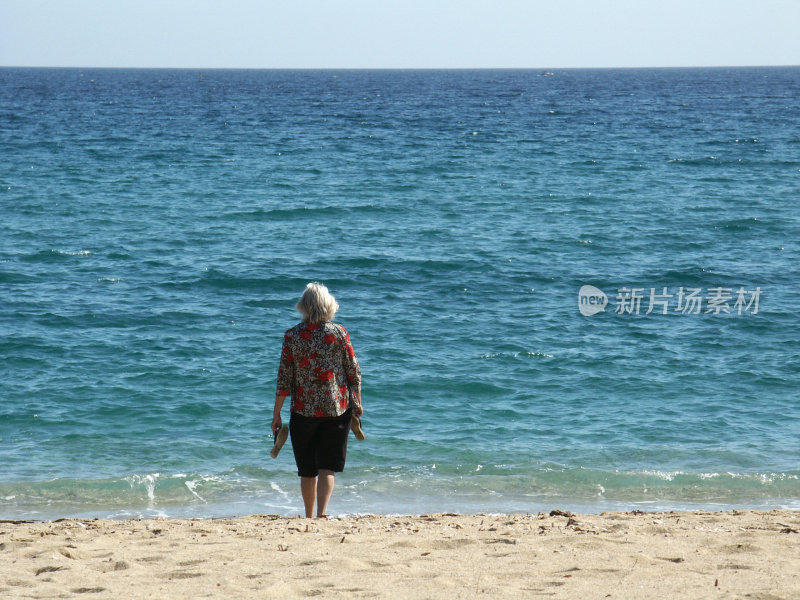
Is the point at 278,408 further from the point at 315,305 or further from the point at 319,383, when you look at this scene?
the point at 315,305

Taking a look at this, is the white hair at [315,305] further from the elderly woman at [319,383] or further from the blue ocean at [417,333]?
the blue ocean at [417,333]

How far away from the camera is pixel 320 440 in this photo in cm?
634

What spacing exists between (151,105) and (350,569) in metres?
71.9

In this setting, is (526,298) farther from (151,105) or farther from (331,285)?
(151,105)

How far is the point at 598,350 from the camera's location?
44.4ft

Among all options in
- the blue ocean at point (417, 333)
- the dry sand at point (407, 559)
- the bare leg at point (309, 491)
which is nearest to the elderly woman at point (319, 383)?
the bare leg at point (309, 491)

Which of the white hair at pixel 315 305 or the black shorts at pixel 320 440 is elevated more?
the white hair at pixel 315 305

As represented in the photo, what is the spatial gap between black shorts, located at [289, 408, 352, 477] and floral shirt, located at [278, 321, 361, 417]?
8cm

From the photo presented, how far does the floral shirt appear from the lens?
20.0ft

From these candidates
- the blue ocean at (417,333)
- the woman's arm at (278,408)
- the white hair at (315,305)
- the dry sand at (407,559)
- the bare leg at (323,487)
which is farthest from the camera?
the blue ocean at (417,333)

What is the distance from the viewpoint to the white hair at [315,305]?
602 centimetres

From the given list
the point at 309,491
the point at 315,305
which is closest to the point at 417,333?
the point at 309,491

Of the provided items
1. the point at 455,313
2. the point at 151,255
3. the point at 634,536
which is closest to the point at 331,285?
the point at 455,313

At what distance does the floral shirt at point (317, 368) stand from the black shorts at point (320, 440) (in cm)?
8
